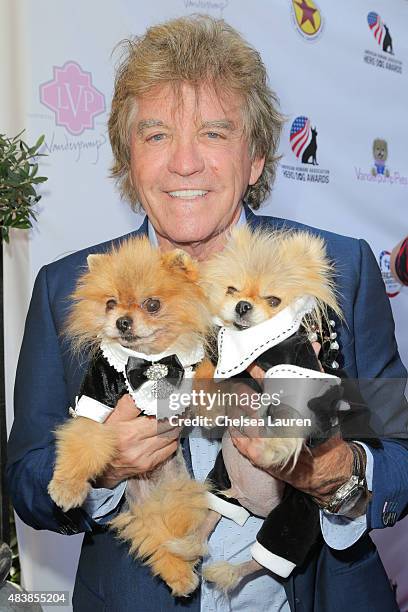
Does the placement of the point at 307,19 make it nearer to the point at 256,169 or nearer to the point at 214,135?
the point at 256,169

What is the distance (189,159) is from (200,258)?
226 millimetres

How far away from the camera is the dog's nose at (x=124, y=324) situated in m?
1.25

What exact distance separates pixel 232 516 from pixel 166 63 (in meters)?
0.95

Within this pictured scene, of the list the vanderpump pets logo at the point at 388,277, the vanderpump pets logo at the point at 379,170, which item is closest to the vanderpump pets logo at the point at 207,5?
the vanderpump pets logo at the point at 379,170

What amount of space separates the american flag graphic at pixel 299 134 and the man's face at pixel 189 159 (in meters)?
1.55

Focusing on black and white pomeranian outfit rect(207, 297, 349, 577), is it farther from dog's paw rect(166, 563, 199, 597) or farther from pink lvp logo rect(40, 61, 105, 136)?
pink lvp logo rect(40, 61, 105, 136)

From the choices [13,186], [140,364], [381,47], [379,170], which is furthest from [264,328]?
[381,47]

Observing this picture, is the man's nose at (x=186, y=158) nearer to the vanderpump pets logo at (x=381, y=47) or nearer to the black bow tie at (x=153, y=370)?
the black bow tie at (x=153, y=370)

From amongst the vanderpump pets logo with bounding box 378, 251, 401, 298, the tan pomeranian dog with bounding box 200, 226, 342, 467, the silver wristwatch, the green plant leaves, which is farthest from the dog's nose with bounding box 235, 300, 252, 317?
the vanderpump pets logo with bounding box 378, 251, 401, 298

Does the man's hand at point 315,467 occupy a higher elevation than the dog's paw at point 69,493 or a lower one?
higher

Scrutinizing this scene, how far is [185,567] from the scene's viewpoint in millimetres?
1369

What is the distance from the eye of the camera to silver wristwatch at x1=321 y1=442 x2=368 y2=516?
132 cm

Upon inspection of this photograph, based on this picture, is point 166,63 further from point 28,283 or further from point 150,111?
point 28,283

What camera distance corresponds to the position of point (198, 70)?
1.58 meters
